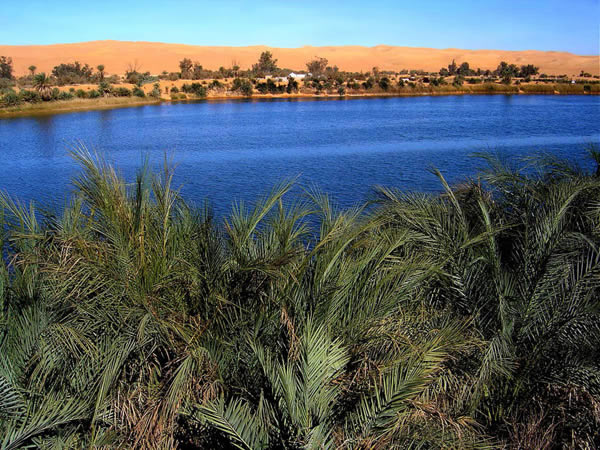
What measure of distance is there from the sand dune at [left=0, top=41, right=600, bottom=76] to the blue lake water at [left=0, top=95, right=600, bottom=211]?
6263 cm

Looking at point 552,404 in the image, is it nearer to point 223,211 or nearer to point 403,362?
point 403,362

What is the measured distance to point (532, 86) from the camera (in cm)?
7219

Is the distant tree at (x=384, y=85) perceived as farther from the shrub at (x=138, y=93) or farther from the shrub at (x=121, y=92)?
the shrub at (x=121, y=92)

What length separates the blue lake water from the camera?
21172 millimetres

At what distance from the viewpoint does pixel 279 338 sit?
4.89 m

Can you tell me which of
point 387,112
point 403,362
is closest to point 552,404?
point 403,362

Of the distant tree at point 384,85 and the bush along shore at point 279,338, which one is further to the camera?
the distant tree at point 384,85

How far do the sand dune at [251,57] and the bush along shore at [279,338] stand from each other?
4076 inches

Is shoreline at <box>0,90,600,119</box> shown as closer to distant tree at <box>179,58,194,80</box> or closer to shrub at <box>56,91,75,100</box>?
shrub at <box>56,91,75,100</box>

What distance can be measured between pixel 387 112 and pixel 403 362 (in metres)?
45.5

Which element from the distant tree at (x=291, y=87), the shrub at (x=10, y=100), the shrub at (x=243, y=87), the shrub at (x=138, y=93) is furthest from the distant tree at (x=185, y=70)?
the shrub at (x=10, y=100)

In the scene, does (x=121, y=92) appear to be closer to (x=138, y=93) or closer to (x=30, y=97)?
(x=138, y=93)

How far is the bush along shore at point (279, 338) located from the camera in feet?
14.4

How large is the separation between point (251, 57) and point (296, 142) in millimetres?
104981
